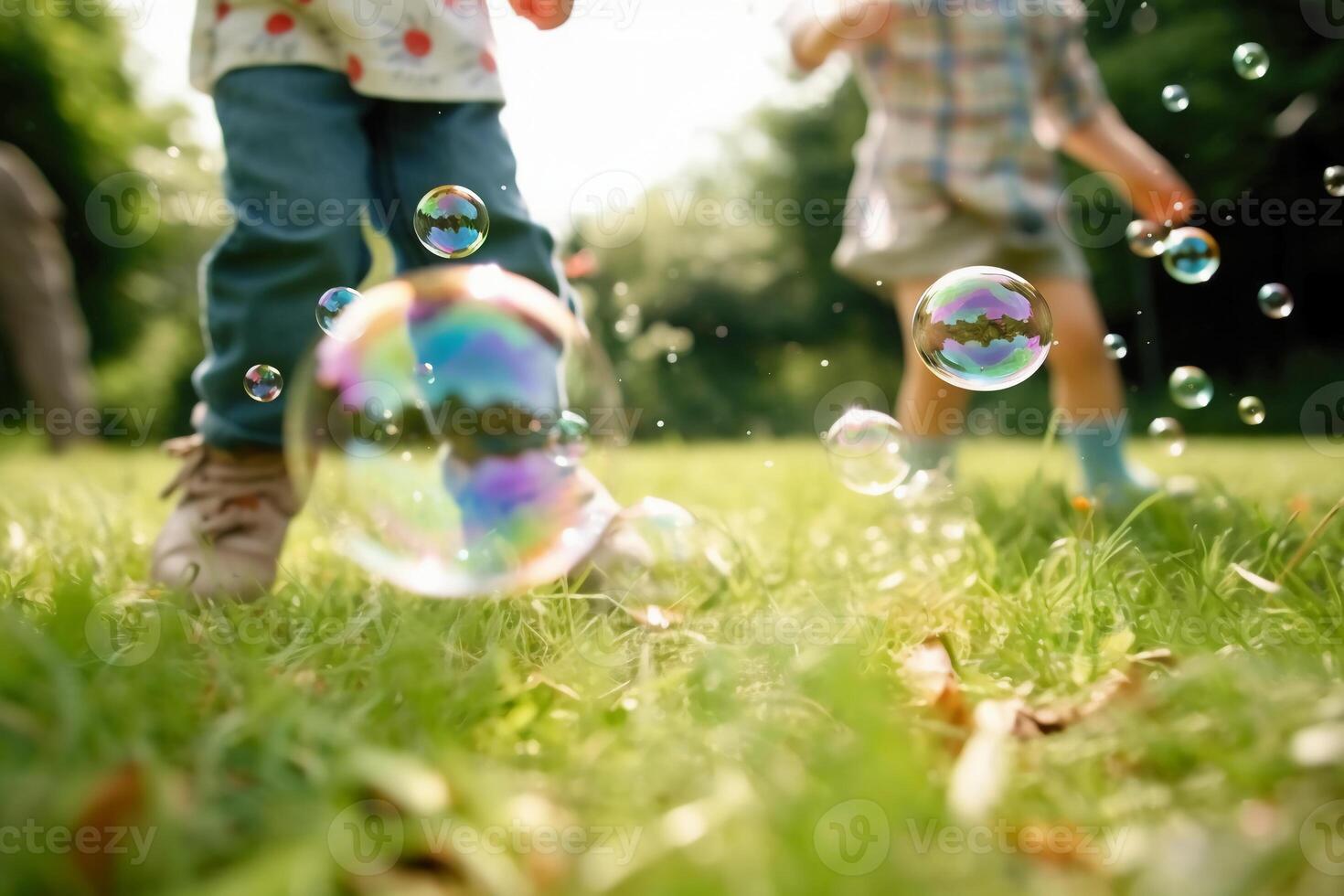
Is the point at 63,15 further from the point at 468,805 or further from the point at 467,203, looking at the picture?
the point at 468,805

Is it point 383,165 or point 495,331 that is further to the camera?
point 383,165

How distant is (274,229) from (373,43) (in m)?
0.35

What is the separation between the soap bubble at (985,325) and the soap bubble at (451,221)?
0.83 metres

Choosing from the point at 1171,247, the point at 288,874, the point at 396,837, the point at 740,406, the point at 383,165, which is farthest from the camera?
the point at 740,406

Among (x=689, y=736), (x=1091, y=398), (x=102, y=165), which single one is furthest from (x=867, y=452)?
(x=102, y=165)

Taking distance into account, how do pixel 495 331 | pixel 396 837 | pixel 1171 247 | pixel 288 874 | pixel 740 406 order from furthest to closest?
pixel 740 406
pixel 1171 247
pixel 495 331
pixel 396 837
pixel 288 874

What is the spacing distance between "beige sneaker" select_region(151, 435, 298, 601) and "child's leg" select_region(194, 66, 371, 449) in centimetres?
6

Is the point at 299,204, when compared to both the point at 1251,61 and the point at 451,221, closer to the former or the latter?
the point at 451,221

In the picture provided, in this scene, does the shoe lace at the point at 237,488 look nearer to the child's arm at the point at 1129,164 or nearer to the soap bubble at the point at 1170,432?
the soap bubble at the point at 1170,432

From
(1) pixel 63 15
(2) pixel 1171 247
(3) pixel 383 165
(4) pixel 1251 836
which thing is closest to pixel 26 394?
(1) pixel 63 15

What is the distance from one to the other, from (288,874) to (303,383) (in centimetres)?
103

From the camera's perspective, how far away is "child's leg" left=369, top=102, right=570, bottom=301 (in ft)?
5.86

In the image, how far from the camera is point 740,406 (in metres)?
11.8

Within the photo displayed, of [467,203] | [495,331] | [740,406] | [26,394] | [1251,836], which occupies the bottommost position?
[740,406]
